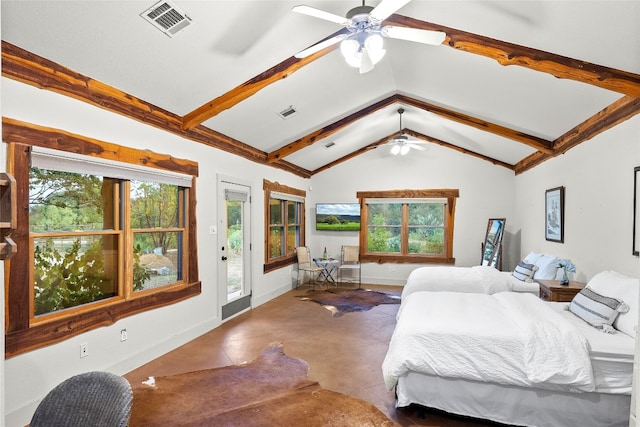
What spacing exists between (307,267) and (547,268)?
4404 millimetres

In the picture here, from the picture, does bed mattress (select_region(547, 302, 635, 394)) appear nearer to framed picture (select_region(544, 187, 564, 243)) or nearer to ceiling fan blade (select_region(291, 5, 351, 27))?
framed picture (select_region(544, 187, 564, 243))

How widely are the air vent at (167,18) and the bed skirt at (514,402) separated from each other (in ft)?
10.7

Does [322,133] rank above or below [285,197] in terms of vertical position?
above

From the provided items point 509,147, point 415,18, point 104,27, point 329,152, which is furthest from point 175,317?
point 509,147

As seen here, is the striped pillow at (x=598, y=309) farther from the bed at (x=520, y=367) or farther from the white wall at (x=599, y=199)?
the white wall at (x=599, y=199)

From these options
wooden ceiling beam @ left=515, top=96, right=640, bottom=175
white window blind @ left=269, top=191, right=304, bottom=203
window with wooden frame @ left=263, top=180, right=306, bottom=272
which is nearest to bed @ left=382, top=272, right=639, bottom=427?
wooden ceiling beam @ left=515, top=96, right=640, bottom=175

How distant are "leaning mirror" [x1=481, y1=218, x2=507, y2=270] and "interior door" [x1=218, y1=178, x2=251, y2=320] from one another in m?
4.41

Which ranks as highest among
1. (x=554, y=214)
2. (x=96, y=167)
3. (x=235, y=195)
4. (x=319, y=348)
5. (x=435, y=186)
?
(x=435, y=186)

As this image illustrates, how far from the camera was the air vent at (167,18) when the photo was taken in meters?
2.67

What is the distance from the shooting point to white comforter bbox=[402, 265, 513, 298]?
5.02 meters

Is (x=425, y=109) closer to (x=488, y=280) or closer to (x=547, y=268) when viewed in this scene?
(x=488, y=280)

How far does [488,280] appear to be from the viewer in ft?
16.8

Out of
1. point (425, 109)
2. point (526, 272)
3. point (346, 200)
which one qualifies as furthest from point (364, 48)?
point (346, 200)

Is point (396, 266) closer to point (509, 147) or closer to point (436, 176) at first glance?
point (436, 176)
